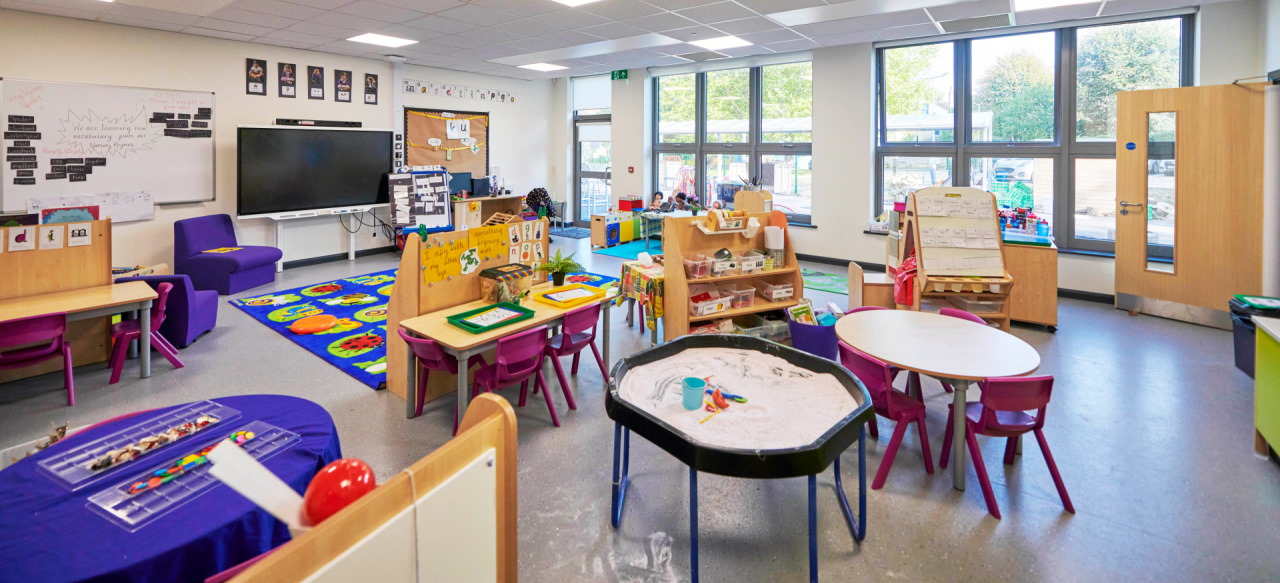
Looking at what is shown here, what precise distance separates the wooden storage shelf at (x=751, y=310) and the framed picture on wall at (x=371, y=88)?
6650 mm

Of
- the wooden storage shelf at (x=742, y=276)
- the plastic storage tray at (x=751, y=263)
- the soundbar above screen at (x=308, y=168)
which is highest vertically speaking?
the soundbar above screen at (x=308, y=168)

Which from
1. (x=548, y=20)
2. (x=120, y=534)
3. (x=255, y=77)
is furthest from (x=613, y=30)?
(x=120, y=534)

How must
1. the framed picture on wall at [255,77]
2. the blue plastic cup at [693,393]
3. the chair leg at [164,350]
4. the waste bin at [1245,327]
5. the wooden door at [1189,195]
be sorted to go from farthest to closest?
the framed picture on wall at [255,77]
the wooden door at [1189,195]
the chair leg at [164,350]
the waste bin at [1245,327]
the blue plastic cup at [693,393]

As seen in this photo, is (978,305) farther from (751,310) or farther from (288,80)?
(288,80)

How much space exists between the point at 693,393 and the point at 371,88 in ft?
26.7

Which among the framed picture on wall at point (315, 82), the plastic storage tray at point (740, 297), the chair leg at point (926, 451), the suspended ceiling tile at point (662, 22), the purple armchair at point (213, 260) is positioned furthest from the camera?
the framed picture on wall at point (315, 82)

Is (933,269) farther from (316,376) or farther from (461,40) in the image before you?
(461,40)

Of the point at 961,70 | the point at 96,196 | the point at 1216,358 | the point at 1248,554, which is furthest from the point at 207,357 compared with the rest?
the point at 961,70

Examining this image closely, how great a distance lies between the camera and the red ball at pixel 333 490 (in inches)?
39.6

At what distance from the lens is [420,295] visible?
358 cm

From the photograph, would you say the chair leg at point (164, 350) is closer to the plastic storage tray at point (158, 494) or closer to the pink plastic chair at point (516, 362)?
the pink plastic chair at point (516, 362)

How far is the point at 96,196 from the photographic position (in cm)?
634

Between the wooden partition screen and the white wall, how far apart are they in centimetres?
734

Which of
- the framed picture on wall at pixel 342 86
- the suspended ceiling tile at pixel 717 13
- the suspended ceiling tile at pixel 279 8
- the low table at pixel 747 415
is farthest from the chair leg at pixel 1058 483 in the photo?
the framed picture on wall at pixel 342 86
